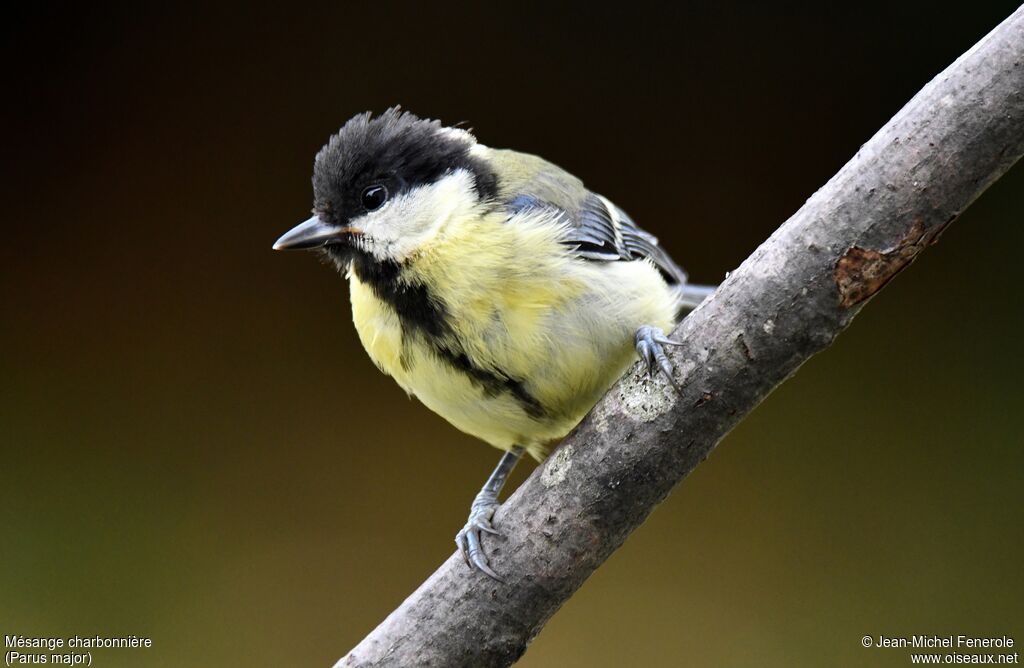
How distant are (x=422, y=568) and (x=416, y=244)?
977 millimetres

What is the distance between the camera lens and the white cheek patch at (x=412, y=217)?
1267 millimetres

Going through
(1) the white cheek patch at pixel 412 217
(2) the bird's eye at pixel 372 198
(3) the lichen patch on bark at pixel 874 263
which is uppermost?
(2) the bird's eye at pixel 372 198

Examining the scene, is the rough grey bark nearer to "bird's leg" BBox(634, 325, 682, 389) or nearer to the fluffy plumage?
"bird's leg" BBox(634, 325, 682, 389)

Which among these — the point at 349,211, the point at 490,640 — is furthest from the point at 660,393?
the point at 349,211

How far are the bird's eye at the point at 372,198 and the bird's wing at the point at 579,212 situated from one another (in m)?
0.18

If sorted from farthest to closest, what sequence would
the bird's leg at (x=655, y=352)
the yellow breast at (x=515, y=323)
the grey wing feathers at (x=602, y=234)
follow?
the grey wing feathers at (x=602, y=234) < the yellow breast at (x=515, y=323) < the bird's leg at (x=655, y=352)

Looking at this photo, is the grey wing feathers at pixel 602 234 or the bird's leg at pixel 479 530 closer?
the bird's leg at pixel 479 530

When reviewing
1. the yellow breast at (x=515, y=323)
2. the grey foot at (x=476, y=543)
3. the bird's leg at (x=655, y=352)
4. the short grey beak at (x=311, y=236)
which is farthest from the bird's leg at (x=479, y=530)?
the short grey beak at (x=311, y=236)

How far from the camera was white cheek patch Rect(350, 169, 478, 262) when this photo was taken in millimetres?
1267

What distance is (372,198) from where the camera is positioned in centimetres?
132

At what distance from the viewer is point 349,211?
1.30 m

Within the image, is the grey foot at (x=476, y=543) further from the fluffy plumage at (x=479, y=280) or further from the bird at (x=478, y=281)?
the fluffy plumage at (x=479, y=280)

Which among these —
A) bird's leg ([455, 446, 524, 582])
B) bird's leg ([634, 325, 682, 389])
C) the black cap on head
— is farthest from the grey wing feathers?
bird's leg ([455, 446, 524, 582])

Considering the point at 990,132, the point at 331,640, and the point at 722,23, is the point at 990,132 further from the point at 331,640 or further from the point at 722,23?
the point at 331,640
